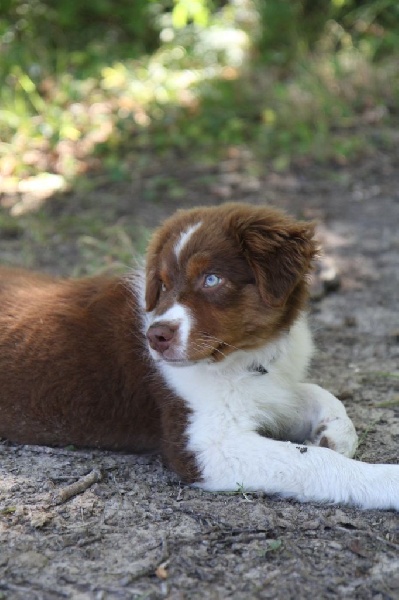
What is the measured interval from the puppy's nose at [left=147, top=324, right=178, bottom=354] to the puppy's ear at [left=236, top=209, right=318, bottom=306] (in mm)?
499

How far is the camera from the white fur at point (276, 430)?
3600 millimetres

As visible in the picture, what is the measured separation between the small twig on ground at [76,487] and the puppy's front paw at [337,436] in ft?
3.86

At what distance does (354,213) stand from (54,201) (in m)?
3.32

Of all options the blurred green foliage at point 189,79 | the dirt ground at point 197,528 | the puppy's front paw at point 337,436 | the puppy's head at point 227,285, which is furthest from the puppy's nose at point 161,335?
the blurred green foliage at point 189,79

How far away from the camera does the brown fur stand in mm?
3852

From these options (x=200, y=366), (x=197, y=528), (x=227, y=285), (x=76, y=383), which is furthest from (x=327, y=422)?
Result: (x=76, y=383)

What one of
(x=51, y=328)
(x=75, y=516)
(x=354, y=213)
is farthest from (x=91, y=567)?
(x=354, y=213)

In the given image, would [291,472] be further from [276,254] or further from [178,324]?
[276,254]

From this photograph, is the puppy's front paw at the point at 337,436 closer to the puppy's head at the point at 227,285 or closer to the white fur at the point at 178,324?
the puppy's head at the point at 227,285

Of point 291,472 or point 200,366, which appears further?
point 200,366

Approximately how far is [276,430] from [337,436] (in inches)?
13.5

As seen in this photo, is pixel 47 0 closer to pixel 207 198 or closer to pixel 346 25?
pixel 346 25

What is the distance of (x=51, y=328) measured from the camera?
4.27 m

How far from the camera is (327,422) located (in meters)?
4.15
